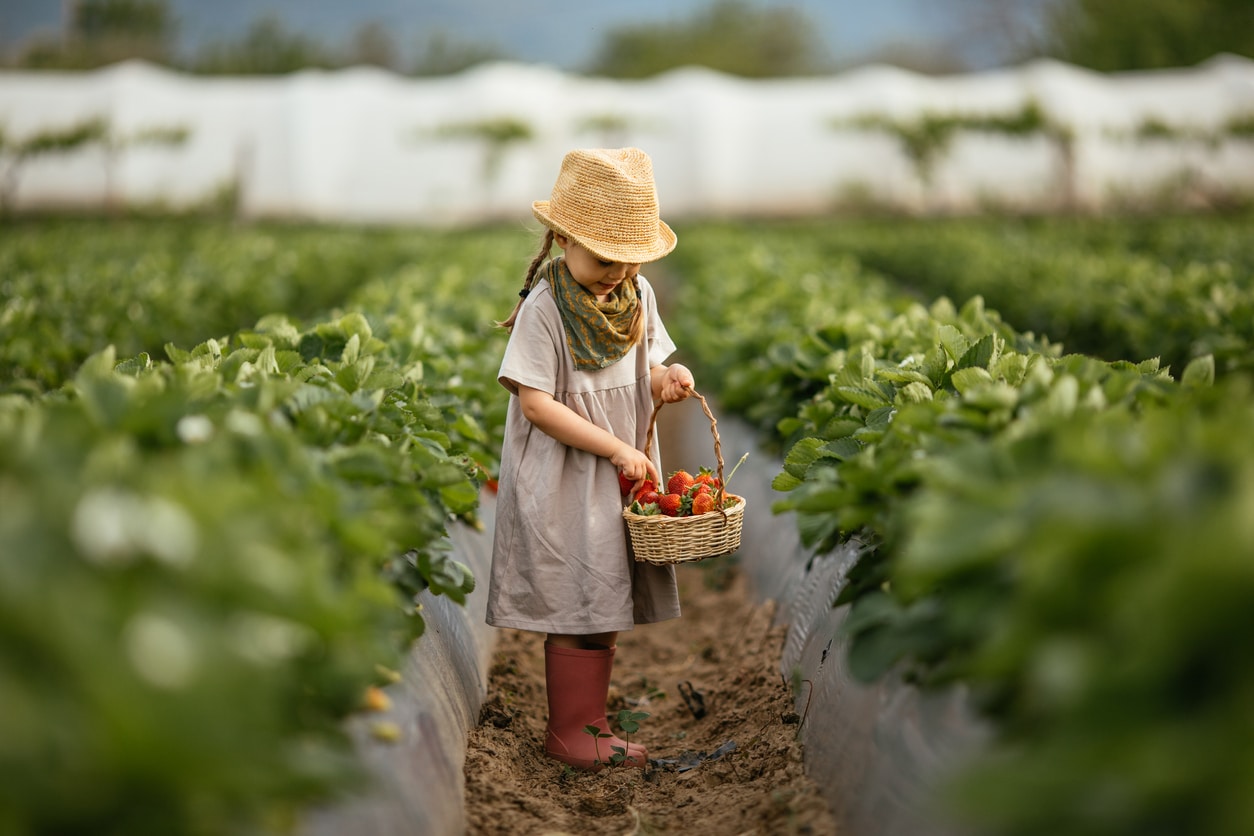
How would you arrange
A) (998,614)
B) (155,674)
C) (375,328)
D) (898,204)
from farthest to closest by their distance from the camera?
(898,204) < (375,328) < (998,614) < (155,674)

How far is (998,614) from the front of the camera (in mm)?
1870

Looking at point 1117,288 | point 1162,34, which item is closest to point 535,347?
point 1117,288

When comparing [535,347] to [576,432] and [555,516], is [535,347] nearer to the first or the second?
[576,432]

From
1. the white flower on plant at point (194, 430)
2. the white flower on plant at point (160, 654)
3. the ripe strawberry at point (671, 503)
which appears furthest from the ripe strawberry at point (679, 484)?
the white flower on plant at point (160, 654)

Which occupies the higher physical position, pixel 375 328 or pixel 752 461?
pixel 375 328

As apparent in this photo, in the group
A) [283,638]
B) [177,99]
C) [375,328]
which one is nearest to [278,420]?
[283,638]

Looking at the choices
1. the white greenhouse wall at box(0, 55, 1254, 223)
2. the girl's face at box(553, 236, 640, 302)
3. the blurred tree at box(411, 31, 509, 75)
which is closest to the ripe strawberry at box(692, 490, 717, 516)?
the girl's face at box(553, 236, 640, 302)

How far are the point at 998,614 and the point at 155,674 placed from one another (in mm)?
1247

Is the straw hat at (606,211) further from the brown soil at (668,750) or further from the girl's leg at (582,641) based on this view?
the brown soil at (668,750)

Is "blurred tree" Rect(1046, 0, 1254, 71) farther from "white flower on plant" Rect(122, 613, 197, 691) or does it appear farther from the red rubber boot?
"white flower on plant" Rect(122, 613, 197, 691)

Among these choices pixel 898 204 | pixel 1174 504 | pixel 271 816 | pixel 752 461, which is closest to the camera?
pixel 1174 504

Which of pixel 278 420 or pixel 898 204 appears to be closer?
pixel 278 420

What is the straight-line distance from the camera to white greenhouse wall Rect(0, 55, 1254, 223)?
106 ft

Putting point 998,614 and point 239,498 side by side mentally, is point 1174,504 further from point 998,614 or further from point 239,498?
point 239,498
